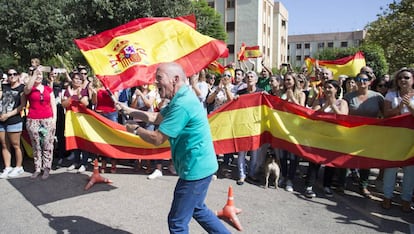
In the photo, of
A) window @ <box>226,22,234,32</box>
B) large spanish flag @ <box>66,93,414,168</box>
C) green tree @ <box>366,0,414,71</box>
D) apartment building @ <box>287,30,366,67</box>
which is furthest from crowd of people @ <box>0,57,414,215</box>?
apartment building @ <box>287,30,366,67</box>

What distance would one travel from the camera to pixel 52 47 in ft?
68.0

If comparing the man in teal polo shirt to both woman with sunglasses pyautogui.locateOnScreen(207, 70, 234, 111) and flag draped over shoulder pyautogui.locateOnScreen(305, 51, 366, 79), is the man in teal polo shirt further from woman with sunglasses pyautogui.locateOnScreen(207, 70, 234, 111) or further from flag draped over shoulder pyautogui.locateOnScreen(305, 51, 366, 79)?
flag draped over shoulder pyautogui.locateOnScreen(305, 51, 366, 79)

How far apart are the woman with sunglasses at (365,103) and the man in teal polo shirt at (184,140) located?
3432mm

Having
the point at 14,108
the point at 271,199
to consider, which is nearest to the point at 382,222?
the point at 271,199

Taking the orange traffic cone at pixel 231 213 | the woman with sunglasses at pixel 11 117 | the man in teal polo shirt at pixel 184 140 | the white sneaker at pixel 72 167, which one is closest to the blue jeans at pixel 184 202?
the man in teal polo shirt at pixel 184 140

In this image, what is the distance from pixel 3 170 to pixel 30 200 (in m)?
2.07

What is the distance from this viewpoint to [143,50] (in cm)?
502

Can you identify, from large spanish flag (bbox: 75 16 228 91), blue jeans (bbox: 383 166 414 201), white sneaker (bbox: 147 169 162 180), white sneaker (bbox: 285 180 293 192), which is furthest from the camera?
white sneaker (bbox: 147 169 162 180)

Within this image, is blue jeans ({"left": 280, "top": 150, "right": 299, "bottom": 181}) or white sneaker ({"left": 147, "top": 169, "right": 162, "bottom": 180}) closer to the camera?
blue jeans ({"left": 280, "top": 150, "right": 299, "bottom": 181})

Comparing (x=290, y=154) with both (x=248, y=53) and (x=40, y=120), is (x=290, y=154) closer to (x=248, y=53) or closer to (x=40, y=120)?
(x=40, y=120)

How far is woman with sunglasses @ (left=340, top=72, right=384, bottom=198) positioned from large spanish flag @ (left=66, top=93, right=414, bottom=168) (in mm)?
384

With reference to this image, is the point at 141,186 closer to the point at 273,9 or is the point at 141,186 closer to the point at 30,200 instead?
the point at 30,200

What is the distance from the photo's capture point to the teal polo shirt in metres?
2.93

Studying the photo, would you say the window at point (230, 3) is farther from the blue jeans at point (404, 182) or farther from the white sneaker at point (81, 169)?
the blue jeans at point (404, 182)
